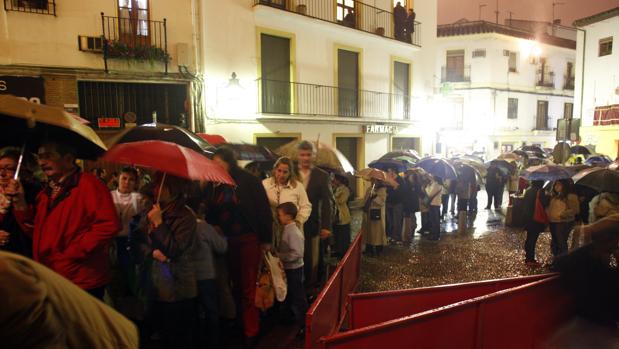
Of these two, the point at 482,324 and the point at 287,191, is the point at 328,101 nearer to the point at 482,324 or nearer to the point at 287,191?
the point at 287,191

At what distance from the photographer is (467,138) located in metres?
31.1

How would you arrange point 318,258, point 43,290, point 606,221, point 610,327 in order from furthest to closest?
point 318,258
point 606,221
point 610,327
point 43,290

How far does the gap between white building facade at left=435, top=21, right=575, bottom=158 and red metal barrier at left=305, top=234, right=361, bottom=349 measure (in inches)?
1042

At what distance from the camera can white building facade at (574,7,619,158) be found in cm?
2366

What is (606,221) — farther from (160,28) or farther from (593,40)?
(593,40)

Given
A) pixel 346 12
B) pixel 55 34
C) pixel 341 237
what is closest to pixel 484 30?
pixel 346 12

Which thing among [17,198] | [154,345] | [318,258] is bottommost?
[154,345]

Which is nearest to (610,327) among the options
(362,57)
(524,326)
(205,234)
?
(524,326)

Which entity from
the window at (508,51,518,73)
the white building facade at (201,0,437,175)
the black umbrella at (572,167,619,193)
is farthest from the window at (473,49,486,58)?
the black umbrella at (572,167,619,193)

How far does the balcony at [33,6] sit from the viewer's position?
9734mm

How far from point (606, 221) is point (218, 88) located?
11199mm

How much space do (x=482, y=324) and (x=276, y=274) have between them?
2.11 m

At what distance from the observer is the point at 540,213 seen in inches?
289

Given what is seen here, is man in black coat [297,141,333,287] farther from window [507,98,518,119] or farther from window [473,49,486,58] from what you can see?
window [507,98,518,119]
